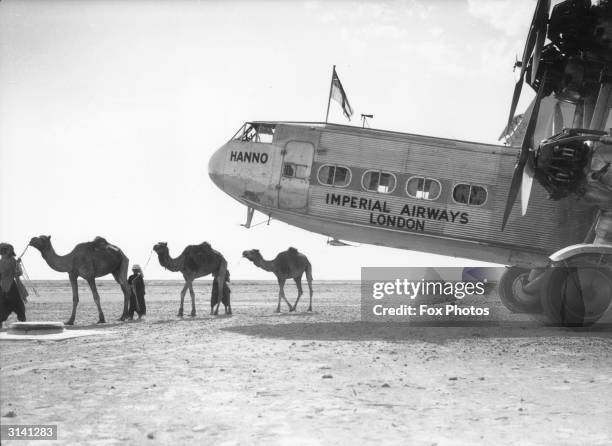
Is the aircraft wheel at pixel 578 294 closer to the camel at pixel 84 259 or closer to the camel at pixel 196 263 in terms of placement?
the camel at pixel 196 263

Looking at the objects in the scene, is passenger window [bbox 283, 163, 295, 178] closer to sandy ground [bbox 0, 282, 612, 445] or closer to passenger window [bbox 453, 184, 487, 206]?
passenger window [bbox 453, 184, 487, 206]

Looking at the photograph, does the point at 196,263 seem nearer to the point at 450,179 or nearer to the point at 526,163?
the point at 450,179

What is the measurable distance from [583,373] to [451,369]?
194cm

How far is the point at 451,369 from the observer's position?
9406 millimetres

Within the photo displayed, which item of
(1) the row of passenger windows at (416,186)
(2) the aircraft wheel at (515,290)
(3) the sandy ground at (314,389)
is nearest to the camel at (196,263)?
(1) the row of passenger windows at (416,186)

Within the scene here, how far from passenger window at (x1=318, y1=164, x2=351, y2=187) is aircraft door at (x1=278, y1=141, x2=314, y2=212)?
1.32ft

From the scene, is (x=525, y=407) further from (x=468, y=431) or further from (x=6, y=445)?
(x=6, y=445)

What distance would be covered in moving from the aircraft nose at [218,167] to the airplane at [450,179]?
0.14 ft

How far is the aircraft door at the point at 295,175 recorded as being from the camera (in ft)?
56.4

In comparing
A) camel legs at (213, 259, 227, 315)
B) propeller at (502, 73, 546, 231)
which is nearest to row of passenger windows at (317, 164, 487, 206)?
propeller at (502, 73, 546, 231)

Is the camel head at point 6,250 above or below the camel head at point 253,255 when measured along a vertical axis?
below

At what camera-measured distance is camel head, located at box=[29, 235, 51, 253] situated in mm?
17391

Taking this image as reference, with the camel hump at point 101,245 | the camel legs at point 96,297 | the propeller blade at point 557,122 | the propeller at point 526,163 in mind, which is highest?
the propeller blade at point 557,122

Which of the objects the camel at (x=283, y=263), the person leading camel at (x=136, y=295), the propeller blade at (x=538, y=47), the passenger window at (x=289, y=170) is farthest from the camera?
the camel at (x=283, y=263)
